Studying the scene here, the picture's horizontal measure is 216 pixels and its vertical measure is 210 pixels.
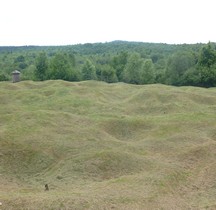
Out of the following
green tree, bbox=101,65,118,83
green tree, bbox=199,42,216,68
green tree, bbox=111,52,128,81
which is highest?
green tree, bbox=199,42,216,68

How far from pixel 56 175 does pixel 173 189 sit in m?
5.39

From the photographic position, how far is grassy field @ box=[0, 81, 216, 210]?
44.0ft

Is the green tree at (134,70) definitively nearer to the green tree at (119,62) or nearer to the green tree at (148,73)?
the green tree at (148,73)

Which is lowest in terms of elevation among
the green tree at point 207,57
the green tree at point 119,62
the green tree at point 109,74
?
the green tree at point 109,74

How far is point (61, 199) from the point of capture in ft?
41.8

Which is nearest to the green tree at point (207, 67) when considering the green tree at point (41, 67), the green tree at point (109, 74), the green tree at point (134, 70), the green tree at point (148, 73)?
the green tree at point (148, 73)

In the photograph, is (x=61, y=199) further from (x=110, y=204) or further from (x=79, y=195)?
(x=110, y=204)

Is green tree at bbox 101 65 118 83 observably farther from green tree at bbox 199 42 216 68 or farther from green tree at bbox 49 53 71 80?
green tree at bbox 199 42 216 68

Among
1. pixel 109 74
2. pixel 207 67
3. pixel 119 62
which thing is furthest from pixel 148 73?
pixel 119 62

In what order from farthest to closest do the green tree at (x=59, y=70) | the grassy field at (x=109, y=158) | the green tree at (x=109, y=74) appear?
1. the green tree at (x=109, y=74)
2. the green tree at (x=59, y=70)
3. the grassy field at (x=109, y=158)

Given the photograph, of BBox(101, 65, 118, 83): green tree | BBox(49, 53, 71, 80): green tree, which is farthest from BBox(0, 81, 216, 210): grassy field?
BBox(101, 65, 118, 83): green tree

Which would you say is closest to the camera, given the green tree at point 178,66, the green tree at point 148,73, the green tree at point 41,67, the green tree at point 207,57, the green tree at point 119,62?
the green tree at point 207,57

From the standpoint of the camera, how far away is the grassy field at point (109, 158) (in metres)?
13.4

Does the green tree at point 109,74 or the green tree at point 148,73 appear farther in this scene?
the green tree at point 109,74
